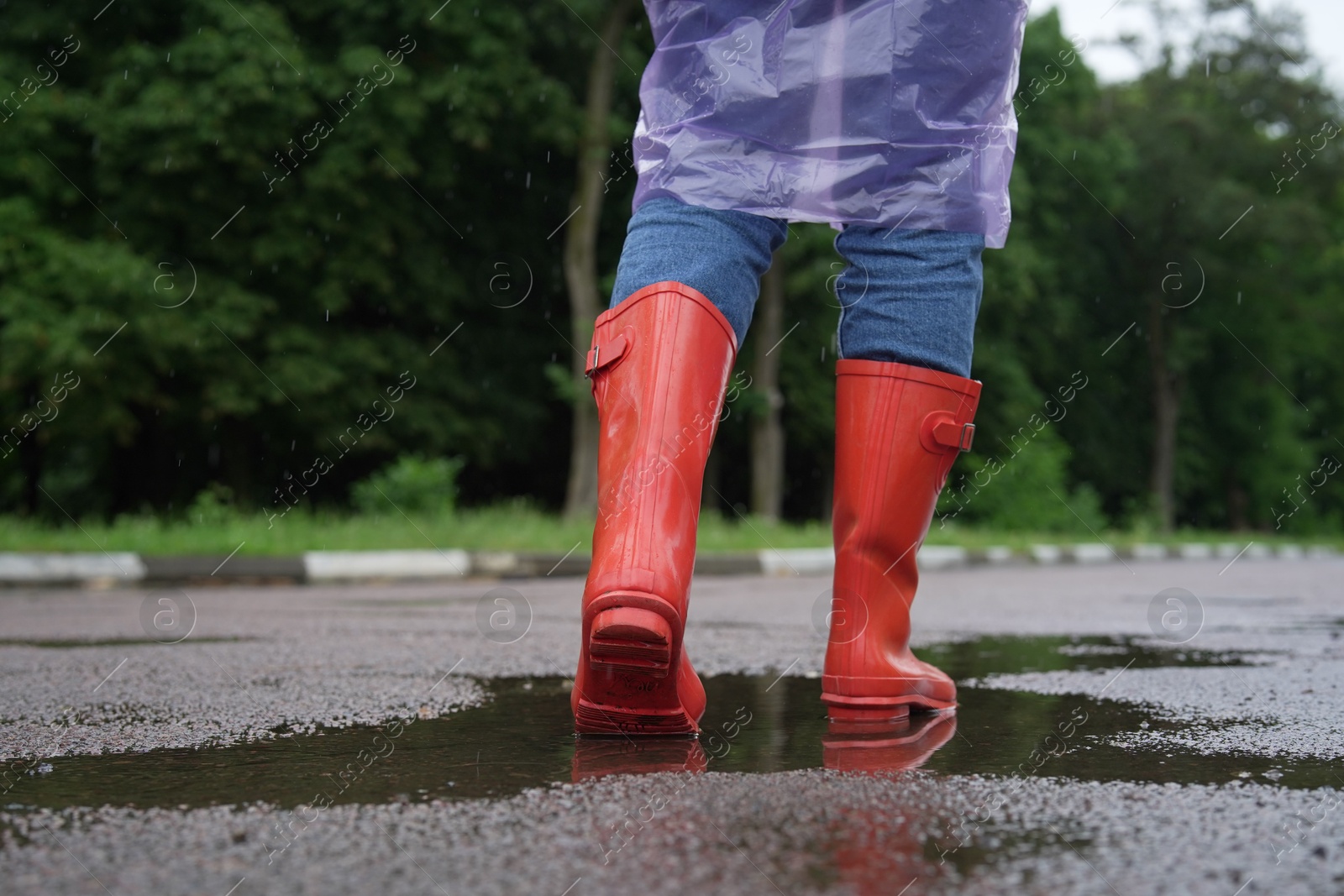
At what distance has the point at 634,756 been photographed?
185 cm

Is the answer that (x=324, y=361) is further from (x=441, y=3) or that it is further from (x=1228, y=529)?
(x=1228, y=529)

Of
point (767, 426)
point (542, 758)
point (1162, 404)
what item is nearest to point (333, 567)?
point (542, 758)

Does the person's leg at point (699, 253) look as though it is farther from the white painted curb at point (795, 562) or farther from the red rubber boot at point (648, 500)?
the white painted curb at point (795, 562)

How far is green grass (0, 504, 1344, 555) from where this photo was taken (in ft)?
30.5

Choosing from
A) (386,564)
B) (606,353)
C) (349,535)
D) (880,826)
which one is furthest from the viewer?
(349,535)

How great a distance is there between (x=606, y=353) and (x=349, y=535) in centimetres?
851

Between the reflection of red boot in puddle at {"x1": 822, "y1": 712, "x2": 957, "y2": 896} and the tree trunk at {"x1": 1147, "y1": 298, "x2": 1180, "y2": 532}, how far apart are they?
32125mm

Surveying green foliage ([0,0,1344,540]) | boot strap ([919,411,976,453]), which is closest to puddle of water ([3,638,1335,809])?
boot strap ([919,411,976,453])

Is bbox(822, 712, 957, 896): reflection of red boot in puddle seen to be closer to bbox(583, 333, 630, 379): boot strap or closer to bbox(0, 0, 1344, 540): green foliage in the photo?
bbox(583, 333, 630, 379): boot strap

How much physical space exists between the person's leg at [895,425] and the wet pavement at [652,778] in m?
0.16

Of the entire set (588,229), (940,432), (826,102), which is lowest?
(940,432)

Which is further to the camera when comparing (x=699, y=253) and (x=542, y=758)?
(x=699, y=253)

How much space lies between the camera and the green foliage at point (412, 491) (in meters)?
13.7

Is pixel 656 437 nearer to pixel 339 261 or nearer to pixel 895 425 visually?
pixel 895 425
